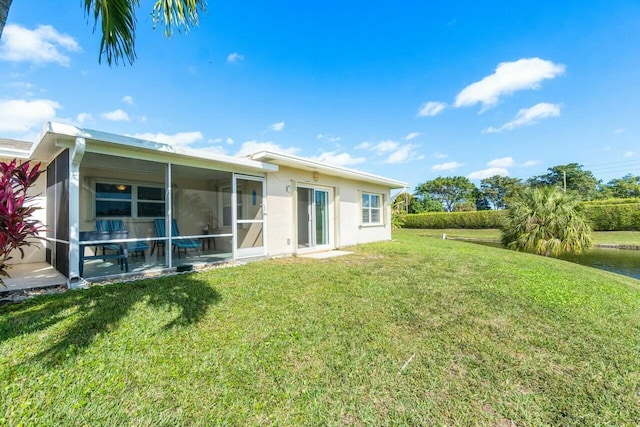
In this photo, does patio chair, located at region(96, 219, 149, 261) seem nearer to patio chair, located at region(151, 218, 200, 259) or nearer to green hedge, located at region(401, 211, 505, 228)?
patio chair, located at region(151, 218, 200, 259)

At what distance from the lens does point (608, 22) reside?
8.50 m

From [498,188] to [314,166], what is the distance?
173ft

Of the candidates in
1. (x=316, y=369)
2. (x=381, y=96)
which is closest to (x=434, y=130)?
(x=381, y=96)

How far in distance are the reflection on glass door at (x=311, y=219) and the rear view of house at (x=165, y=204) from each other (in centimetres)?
4

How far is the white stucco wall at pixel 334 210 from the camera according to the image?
819 cm

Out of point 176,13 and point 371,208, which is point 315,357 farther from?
point 371,208

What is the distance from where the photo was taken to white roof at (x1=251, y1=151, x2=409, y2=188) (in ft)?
24.1

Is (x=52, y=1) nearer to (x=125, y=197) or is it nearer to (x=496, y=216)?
(x=125, y=197)

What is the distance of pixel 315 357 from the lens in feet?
9.23

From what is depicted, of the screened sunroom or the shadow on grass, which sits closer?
the shadow on grass

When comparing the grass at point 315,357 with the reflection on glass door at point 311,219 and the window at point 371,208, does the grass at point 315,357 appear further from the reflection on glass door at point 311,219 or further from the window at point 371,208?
the window at point 371,208

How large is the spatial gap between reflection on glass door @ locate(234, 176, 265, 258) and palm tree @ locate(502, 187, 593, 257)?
41.7 feet

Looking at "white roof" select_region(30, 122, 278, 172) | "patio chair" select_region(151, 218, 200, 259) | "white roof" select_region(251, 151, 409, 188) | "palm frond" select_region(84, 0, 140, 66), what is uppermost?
"palm frond" select_region(84, 0, 140, 66)

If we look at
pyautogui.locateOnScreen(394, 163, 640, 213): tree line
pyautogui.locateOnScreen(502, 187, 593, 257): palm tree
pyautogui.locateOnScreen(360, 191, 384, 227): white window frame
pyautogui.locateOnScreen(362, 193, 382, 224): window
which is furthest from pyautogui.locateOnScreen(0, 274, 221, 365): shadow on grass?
pyautogui.locateOnScreen(394, 163, 640, 213): tree line
